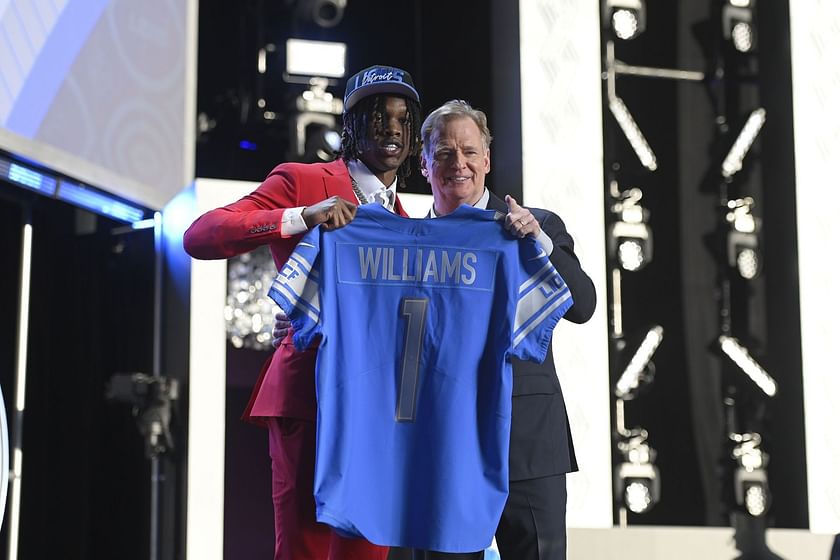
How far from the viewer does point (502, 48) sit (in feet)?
16.5

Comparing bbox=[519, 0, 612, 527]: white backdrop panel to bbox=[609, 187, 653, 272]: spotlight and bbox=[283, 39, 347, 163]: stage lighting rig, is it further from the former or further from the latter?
bbox=[283, 39, 347, 163]: stage lighting rig

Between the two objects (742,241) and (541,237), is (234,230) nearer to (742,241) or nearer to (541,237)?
(541,237)

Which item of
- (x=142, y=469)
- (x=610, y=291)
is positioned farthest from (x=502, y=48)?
(x=142, y=469)

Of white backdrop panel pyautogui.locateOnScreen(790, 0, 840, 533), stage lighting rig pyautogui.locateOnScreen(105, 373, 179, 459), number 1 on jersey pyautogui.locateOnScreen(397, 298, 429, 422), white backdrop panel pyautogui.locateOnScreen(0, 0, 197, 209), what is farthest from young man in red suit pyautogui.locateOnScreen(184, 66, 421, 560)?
white backdrop panel pyautogui.locateOnScreen(790, 0, 840, 533)

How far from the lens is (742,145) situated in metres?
5.32

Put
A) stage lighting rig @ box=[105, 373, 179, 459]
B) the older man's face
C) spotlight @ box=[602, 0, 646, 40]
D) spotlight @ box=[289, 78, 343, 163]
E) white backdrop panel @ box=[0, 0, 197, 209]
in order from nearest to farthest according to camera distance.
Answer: the older man's face
white backdrop panel @ box=[0, 0, 197, 209]
stage lighting rig @ box=[105, 373, 179, 459]
spotlight @ box=[289, 78, 343, 163]
spotlight @ box=[602, 0, 646, 40]

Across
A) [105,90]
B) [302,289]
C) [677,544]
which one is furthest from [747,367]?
[302,289]

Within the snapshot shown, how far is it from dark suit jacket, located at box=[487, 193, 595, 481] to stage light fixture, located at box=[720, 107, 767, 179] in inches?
126

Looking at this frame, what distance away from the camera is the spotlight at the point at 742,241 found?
525 centimetres

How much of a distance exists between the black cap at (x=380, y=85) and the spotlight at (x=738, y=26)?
343 cm

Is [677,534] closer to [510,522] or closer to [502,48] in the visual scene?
[510,522]

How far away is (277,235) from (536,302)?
535mm

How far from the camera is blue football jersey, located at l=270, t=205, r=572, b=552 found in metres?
2.23

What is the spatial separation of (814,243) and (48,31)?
342 centimetres
